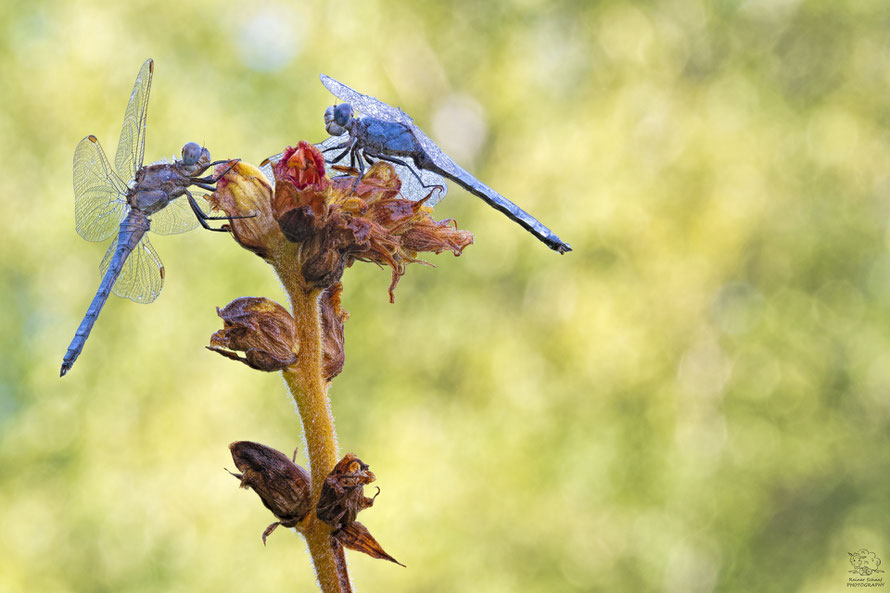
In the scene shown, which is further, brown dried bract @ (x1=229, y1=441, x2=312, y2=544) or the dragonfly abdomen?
the dragonfly abdomen

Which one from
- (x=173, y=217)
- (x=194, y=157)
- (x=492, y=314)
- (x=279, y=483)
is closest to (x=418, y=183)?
(x=194, y=157)

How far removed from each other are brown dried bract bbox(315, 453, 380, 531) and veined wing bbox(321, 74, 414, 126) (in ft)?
2.98

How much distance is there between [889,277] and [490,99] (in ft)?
20.5

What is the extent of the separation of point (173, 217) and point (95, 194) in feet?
0.85

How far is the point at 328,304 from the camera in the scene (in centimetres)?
211

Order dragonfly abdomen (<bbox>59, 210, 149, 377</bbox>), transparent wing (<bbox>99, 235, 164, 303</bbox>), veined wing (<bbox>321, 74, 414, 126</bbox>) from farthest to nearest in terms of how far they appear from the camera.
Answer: transparent wing (<bbox>99, 235, 164, 303</bbox>) → dragonfly abdomen (<bbox>59, 210, 149, 377</bbox>) → veined wing (<bbox>321, 74, 414, 126</bbox>)

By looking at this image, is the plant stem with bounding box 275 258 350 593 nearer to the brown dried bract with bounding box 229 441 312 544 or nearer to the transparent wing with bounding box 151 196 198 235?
the brown dried bract with bounding box 229 441 312 544

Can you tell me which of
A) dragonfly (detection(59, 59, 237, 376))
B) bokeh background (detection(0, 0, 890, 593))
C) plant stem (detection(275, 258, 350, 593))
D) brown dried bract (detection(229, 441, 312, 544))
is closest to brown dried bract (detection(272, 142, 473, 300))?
plant stem (detection(275, 258, 350, 593))

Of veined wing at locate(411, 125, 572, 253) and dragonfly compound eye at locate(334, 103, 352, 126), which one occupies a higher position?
dragonfly compound eye at locate(334, 103, 352, 126)

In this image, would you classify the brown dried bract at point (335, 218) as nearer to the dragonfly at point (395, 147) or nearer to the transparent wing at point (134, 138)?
the dragonfly at point (395, 147)

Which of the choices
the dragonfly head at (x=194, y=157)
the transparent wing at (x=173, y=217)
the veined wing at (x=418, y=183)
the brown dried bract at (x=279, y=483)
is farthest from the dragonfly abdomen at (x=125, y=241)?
the brown dried bract at (x=279, y=483)

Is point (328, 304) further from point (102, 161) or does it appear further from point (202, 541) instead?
Result: point (202, 541)

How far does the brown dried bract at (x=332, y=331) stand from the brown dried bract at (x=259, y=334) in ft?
0.37

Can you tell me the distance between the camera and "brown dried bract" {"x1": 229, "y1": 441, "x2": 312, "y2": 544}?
5.96 ft
